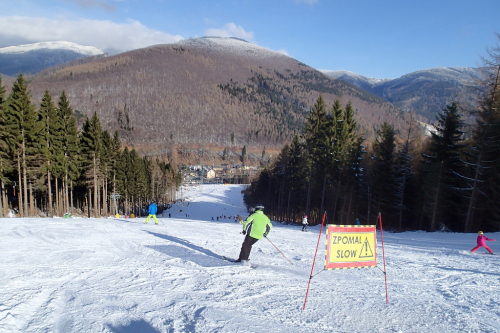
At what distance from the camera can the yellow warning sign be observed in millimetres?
5793

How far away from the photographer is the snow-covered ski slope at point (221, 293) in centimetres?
462

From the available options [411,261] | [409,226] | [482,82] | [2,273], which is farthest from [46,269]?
[409,226]

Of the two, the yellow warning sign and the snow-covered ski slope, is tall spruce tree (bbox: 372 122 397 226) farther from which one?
the yellow warning sign

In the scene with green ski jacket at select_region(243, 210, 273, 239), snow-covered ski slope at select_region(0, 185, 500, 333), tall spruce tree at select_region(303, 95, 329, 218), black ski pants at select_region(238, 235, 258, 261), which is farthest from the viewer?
tall spruce tree at select_region(303, 95, 329, 218)

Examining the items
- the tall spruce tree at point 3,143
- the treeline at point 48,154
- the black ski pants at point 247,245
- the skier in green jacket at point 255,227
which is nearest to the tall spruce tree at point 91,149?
the treeline at point 48,154

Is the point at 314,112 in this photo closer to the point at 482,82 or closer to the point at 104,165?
the point at 482,82

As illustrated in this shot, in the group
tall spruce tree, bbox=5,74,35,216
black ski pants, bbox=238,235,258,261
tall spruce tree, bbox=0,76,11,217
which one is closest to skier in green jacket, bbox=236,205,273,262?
black ski pants, bbox=238,235,258,261

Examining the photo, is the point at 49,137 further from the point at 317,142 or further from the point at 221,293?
the point at 221,293

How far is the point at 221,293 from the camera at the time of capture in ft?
19.5

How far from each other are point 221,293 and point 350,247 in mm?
2854

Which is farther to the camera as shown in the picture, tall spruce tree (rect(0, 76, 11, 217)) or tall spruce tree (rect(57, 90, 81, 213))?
tall spruce tree (rect(57, 90, 81, 213))

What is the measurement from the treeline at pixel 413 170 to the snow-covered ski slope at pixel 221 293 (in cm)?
1637

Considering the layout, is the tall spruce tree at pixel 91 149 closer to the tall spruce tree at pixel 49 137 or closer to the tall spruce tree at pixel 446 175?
the tall spruce tree at pixel 49 137

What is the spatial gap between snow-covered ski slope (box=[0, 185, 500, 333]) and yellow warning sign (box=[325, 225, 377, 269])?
2.33 feet
